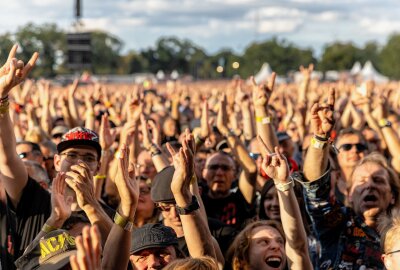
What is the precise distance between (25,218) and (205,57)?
4457 inches

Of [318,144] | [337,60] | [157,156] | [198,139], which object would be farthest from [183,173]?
[337,60]

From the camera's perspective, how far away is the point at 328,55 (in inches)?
3068

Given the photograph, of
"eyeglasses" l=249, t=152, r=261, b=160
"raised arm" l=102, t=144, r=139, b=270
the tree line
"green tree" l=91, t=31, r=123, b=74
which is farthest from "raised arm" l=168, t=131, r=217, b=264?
"green tree" l=91, t=31, r=123, b=74

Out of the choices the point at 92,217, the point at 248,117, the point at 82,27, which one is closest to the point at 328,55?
the point at 82,27

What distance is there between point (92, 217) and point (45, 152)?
3.40 metres

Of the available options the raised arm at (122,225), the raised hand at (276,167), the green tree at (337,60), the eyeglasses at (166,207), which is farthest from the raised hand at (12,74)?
the green tree at (337,60)

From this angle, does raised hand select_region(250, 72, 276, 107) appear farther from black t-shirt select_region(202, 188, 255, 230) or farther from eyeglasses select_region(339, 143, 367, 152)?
eyeglasses select_region(339, 143, 367, 152)

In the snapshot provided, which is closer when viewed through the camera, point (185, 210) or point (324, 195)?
point (185, 210)

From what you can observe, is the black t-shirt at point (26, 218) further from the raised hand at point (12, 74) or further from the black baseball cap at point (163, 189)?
the raised hand at point (12, 74)

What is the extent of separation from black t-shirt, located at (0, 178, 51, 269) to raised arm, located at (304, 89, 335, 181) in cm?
159

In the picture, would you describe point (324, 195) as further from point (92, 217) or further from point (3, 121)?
point (3, 121)

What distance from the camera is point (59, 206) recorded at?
4.07 m

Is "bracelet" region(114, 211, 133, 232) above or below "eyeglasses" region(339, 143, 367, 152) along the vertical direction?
above

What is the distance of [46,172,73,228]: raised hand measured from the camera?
405cm
